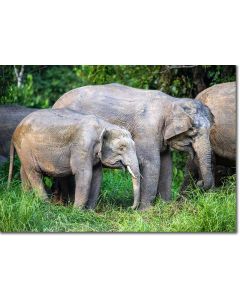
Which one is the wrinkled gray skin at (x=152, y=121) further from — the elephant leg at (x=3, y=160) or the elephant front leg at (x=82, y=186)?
the elephant leg at (x=3, y=160)

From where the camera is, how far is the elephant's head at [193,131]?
20.1 feet

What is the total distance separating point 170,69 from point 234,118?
41.7 inches

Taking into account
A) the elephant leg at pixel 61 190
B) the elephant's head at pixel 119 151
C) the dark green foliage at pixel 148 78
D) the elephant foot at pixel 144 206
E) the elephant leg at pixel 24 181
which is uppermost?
the dark green foliage at pixel 148 78

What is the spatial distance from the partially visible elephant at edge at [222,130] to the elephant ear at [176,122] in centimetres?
25

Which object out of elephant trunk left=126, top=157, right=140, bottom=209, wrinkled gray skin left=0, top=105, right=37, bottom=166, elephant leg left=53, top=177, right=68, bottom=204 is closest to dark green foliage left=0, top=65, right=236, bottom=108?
wrinkled gray skin left=0, top=105, right=37, bottom=166

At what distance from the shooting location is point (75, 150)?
5.93m

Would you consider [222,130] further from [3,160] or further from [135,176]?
[3,160]

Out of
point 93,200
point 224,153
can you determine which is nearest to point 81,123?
point 93,200

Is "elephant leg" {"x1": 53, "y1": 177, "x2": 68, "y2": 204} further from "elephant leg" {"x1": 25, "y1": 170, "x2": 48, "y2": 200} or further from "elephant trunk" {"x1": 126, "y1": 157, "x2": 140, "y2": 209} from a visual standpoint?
"elephant trunk" {"x1": 126, "y1": 157, "x2": 140, "y2": 209}

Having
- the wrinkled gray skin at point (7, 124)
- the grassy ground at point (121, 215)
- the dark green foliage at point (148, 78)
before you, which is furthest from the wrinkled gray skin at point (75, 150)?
the wrinkled gray skin at point (7, 124)

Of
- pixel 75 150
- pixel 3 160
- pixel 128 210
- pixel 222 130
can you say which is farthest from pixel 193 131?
pixel 3 160

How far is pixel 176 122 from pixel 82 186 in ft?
2.67

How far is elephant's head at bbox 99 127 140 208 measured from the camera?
593 cm

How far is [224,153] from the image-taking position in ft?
20.8
